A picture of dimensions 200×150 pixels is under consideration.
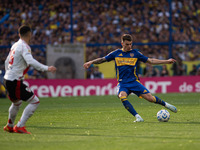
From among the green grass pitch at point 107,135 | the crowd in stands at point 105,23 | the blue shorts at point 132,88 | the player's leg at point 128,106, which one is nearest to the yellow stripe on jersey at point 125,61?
the blue shorts at point 132,88

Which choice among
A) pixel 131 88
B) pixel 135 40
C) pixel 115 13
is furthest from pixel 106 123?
pixel 115 13

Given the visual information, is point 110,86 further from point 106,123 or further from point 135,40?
point 106,123

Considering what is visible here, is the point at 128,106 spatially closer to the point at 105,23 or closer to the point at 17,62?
the point at 17,62

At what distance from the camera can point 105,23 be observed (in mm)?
26969

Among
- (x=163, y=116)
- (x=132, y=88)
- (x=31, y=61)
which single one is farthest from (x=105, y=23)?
(x=31, y=61)

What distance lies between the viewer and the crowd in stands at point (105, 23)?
25547 millimetres

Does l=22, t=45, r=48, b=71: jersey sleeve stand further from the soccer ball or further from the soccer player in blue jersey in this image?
the soccer ball

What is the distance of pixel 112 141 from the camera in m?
7.52

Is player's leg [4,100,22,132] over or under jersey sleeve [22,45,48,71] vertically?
under

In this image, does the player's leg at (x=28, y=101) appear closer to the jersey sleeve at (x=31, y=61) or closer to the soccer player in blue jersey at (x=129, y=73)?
the jersey sleeve at (x=31, y=61)

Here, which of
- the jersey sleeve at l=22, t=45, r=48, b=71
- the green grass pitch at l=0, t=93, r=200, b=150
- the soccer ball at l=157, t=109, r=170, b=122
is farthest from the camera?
the soccer ball at l=157, t=109, r=170, b=122

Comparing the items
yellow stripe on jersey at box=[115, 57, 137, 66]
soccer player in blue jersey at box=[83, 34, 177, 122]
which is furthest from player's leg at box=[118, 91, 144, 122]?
yellow stripe on jersey at box=[115, 57, 137, 66]

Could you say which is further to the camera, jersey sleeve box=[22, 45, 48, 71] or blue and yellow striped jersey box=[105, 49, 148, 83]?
blue and yellow striped jersey box=[105, 49, 148, 83]

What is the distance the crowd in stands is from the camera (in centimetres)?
2555
